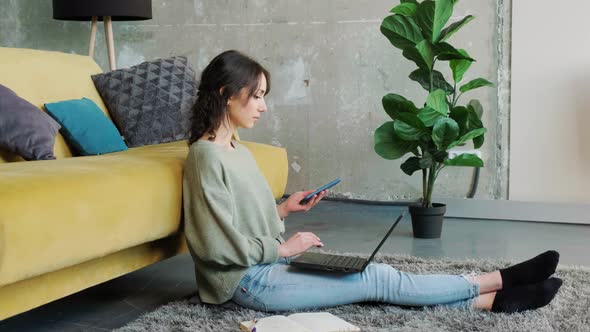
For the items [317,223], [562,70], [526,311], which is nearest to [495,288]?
[526,311]

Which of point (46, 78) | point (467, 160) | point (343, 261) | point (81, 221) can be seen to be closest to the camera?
point (81, 221)

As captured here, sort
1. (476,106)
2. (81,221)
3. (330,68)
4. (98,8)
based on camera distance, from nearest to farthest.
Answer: (81,221) → (476,106) → (98,8) → (330,68)

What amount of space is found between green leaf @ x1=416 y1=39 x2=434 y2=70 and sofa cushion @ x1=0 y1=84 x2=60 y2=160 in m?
1.56

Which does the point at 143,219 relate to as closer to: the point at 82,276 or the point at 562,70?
the point at 82,276

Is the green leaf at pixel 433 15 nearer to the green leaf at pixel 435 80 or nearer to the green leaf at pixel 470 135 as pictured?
the green leaf at pixel 435 80

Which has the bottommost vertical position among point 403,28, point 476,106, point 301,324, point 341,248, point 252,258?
point 341,248

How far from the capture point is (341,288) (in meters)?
1.97

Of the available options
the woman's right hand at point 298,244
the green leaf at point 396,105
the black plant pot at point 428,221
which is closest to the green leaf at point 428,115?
the green leaf at point 396,105

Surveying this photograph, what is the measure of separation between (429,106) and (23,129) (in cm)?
163

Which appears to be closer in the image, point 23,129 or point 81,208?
point 81,208

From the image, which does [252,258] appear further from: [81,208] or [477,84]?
[477,84]

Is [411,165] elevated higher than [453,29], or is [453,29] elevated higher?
[453,29]

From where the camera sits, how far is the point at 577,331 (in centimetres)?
187

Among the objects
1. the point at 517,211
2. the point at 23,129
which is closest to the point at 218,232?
the point at 23,129
